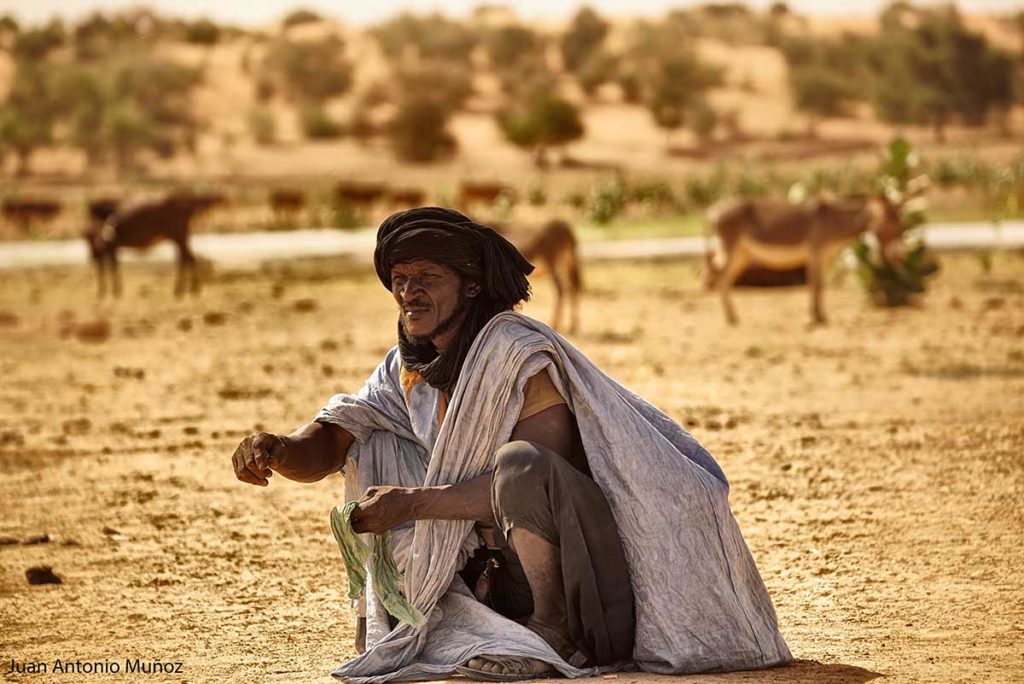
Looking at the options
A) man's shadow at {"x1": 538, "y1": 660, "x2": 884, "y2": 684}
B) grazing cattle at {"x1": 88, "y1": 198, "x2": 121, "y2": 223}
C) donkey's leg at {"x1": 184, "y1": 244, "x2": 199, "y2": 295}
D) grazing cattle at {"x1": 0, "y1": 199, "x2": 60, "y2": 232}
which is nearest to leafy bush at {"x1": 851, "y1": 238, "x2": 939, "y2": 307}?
donkey's leg at {"x1": 184, "y1": 244, "x2": 199, "y2": 295}

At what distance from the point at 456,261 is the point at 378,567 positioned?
2.98 feet

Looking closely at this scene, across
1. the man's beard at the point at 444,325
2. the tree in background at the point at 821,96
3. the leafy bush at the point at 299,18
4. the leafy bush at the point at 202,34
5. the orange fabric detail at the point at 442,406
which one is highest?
the leafy bush at the point at 299,18

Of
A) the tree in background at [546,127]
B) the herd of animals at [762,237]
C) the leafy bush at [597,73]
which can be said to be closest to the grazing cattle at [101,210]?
the herd of animals at [762,237]

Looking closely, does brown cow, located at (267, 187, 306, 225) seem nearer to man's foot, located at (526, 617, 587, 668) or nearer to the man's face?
the man's face

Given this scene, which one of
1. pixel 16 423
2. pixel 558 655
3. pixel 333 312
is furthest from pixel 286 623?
pixel 333 312

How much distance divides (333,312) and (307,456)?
1230cm

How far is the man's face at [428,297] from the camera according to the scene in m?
4.34

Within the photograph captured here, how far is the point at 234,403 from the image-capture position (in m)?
10.7

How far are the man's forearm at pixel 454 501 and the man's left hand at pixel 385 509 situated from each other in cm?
2

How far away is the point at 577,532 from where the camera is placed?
13.5 ft

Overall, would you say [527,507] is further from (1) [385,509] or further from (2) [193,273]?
(2) [193,273]

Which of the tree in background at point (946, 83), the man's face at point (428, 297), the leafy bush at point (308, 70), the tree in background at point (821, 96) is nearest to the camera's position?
the man's face at point (428, 297)

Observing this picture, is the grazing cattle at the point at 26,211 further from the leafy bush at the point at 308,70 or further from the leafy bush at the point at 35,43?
the leafy bush at the point at 35,43

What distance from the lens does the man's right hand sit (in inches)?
169
